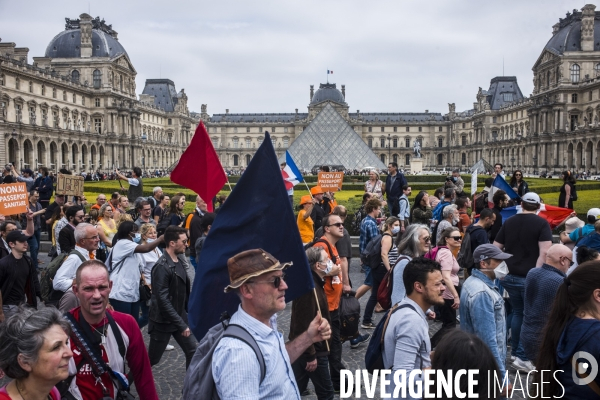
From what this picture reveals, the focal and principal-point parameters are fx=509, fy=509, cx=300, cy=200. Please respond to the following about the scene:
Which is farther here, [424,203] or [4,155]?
[4,155]

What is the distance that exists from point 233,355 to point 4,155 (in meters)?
41.1

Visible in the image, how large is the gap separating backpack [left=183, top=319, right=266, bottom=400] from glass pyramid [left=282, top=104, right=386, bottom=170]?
133ft

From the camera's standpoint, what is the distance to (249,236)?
2510 millimetres

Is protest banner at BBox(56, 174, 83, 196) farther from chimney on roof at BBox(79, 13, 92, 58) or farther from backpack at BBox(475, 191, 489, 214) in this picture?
chimney on roof at BBox(79, 13, 92, 58)

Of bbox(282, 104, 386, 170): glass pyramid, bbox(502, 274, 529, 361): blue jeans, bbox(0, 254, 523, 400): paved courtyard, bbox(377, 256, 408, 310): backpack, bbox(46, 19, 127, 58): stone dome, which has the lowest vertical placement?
bbox(0, 254, 523, 400): paved courtyard

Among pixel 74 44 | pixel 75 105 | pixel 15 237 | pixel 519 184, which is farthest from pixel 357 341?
pixel 74 44

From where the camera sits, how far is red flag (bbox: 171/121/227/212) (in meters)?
5.10

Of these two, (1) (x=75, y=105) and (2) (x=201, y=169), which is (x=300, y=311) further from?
(1) (x=75, y=105)

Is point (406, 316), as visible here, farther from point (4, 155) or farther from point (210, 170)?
point (4, 155)

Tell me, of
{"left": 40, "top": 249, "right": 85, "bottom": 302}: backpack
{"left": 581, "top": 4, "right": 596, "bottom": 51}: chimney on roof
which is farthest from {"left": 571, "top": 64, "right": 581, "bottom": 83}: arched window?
{"left": 40, "top": 249, "right": 85, "bottom": 302}: backpack

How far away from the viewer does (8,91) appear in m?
39.6

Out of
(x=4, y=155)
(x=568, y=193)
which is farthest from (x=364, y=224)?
(x=4, y=155)

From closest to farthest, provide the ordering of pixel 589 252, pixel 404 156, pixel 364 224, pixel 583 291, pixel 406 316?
pixel 583 291 < pixel 406 316 < pixel 589 252 < pixel 364 224 < pixel 404 156

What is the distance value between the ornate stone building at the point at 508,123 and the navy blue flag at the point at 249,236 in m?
50.8
